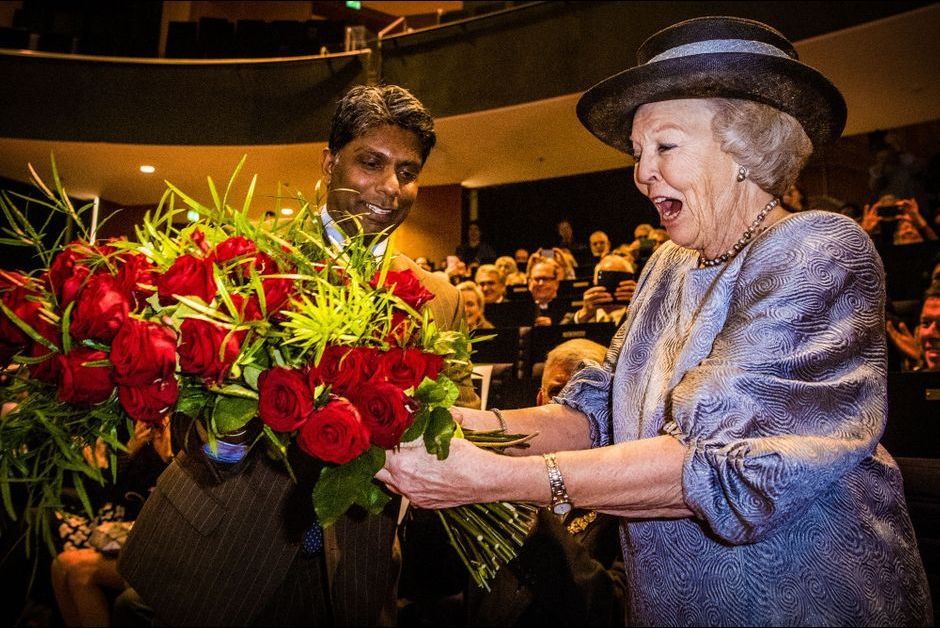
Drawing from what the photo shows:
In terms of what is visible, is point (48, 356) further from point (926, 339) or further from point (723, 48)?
point (926, 339)

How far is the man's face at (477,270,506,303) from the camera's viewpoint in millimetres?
7125

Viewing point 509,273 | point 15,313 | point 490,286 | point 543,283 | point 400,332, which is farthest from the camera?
point 509,273

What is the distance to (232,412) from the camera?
1.03 metres

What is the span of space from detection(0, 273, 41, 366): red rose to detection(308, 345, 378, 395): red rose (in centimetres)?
43

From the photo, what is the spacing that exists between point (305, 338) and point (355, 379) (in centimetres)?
9

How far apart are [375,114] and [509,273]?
19.0ft

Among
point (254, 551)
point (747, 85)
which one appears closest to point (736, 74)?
point (747, 85)

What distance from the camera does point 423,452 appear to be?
3.79 feet

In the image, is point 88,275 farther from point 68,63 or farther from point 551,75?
point 68,63

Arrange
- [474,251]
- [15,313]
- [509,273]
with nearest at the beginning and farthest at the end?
[15,313]
[509,273]
[474,251]

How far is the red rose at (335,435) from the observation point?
3.19ft

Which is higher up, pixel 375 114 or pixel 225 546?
pixel 375 114

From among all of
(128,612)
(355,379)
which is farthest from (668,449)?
(128,612)

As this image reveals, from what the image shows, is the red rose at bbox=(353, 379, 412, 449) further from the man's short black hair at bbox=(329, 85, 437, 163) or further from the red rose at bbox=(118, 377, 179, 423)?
the man's short black hair at bbox=(329, 85, 437, 163)
